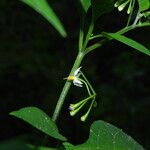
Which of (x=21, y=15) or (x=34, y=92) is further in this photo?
(x=21, y=15)

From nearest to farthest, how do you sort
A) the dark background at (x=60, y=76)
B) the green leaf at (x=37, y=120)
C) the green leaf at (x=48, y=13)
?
the green leaf at (x=48, y=13) < the green leaf at (x=37, y=120) < the dark background at (x=60, y=76)

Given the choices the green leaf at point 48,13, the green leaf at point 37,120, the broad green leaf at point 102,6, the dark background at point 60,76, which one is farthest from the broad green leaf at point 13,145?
the dark background at point 60,76

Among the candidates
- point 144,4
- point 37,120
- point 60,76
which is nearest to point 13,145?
point 37,120

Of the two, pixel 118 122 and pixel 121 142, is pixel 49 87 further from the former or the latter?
pixel 121 142

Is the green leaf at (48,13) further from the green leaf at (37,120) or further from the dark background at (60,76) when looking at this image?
the dark background at (60,76)

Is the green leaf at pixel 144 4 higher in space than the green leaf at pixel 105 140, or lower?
higher

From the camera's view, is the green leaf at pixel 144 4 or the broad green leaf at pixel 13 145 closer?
the broad green leaf at pixel 13 145

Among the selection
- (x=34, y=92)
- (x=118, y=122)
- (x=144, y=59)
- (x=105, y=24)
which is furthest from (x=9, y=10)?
(x=105, y=24)

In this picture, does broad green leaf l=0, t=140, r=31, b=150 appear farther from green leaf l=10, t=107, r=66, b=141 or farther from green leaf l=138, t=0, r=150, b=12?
green leaf l=138, t=0, r=150, b=12
